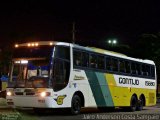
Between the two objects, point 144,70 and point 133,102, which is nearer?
point 133,102

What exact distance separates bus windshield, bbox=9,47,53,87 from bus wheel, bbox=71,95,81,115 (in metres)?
A: 2.08

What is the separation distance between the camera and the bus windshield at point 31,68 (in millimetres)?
19703

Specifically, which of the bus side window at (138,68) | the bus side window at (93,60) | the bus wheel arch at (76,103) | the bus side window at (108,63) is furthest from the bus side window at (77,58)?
the bus side window at (138,68)

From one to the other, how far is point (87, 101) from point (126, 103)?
5.35 m

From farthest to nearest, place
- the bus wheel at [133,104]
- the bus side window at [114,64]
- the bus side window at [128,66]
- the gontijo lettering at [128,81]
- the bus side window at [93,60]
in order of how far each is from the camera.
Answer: the bus wheel at [133,104] < the bus side window at [128,66] < the gontijo lettering at [128,81] < the bus side window at [114,64] < the bus side window at [93,60]

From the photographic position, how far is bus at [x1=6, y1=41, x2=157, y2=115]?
1969 cm

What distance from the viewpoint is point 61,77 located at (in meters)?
20.2

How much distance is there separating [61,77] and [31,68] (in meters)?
1.39

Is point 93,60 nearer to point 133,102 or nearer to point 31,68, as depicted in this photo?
point 31,68

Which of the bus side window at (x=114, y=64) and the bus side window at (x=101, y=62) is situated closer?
the bus side window at (x=101, y=62)

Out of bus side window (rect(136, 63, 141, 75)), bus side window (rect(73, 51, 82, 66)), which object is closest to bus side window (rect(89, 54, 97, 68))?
bus side window (rect(73, 51, 82, 66))

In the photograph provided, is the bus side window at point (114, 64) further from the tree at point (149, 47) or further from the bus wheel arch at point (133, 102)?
the tree at point (149, 47)

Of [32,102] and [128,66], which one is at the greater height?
[128,66]

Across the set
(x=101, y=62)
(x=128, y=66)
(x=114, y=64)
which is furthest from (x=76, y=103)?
(x=128, y=66)
